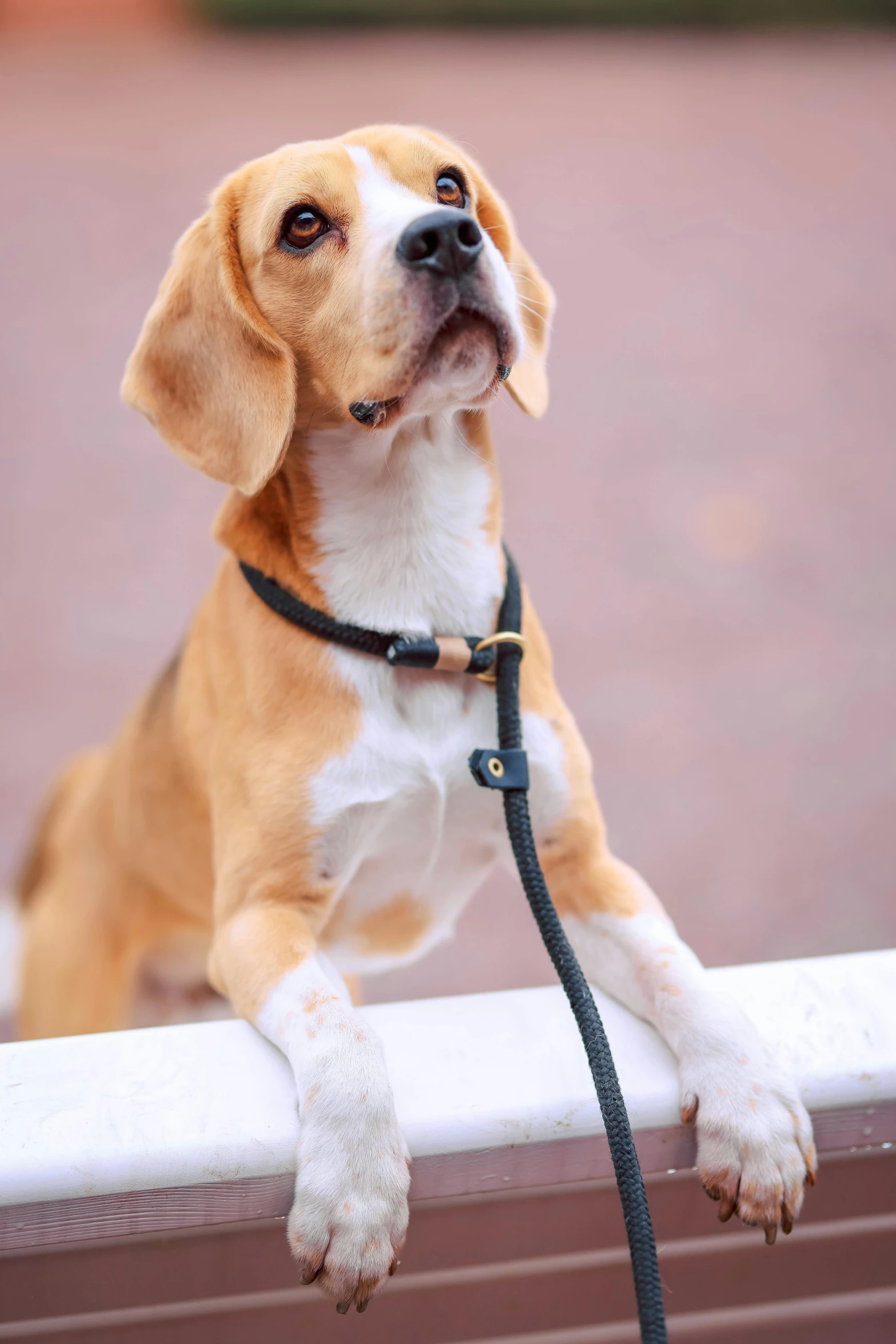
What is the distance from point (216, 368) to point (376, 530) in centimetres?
27

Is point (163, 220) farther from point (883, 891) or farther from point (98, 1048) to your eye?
point (98, 1048)

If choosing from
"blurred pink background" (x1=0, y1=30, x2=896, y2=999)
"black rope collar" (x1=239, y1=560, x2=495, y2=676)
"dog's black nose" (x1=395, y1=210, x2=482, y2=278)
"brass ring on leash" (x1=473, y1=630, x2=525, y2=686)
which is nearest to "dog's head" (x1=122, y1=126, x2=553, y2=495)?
"dog's black nose" (x1=395, y1=210, x2=482, y2=278)

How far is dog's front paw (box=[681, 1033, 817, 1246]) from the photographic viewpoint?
991mm

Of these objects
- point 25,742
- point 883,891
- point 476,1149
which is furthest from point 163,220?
point 476,1149

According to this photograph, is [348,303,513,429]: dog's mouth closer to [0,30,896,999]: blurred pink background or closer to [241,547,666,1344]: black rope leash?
[241,547,666,1344]: black rope leash

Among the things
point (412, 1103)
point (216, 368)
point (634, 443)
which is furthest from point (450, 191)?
point (634, 443)

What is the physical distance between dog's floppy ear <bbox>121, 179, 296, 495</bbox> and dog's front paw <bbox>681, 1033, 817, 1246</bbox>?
782 mm

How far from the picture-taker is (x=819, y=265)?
6.87 meters

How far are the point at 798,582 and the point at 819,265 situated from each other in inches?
135

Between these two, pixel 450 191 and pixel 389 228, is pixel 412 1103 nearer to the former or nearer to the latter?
pixel 389 228

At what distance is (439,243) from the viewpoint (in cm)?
111

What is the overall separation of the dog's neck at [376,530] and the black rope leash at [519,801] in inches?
1.2

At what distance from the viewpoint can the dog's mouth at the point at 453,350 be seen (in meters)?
1.14

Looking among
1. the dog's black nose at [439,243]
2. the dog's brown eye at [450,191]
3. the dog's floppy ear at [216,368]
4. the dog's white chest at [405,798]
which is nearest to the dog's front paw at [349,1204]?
the dog's white chest at [405,798]
